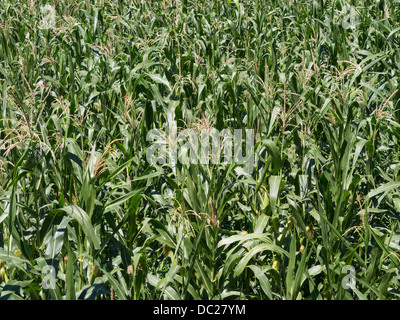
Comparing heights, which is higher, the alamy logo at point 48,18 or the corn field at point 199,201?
the alamy logo at point 48,18

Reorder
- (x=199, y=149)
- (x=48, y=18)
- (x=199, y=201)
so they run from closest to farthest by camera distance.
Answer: (x=199, y=201) → (x=199, y=149) → (x=48, y=18)

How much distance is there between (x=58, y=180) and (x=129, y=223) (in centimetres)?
47

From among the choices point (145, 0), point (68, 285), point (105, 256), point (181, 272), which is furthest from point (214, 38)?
point (68, 285)

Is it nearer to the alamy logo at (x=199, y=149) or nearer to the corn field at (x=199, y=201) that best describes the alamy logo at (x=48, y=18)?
the corn field at (x=199, y=201)

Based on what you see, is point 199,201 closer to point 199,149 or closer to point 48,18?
point 199,149

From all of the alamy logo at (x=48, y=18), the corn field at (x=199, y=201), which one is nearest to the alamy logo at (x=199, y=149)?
the corn field at (x=199, y=201)

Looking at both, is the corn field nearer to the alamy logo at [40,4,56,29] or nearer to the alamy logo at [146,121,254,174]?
the alamy logo at [146,121,254,174]

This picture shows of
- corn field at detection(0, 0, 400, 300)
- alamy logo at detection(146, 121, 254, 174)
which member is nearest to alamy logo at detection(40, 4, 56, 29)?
corn field at detection(0, 0, 400, 300)

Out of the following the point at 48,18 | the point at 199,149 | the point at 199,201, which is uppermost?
the point at 48,18

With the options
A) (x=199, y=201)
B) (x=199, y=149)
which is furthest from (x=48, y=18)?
(x=199, y=201)

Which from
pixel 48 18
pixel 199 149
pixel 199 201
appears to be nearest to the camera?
pixel 199 201

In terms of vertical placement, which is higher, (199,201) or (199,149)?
(199,149)

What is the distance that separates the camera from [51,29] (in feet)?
20.4
